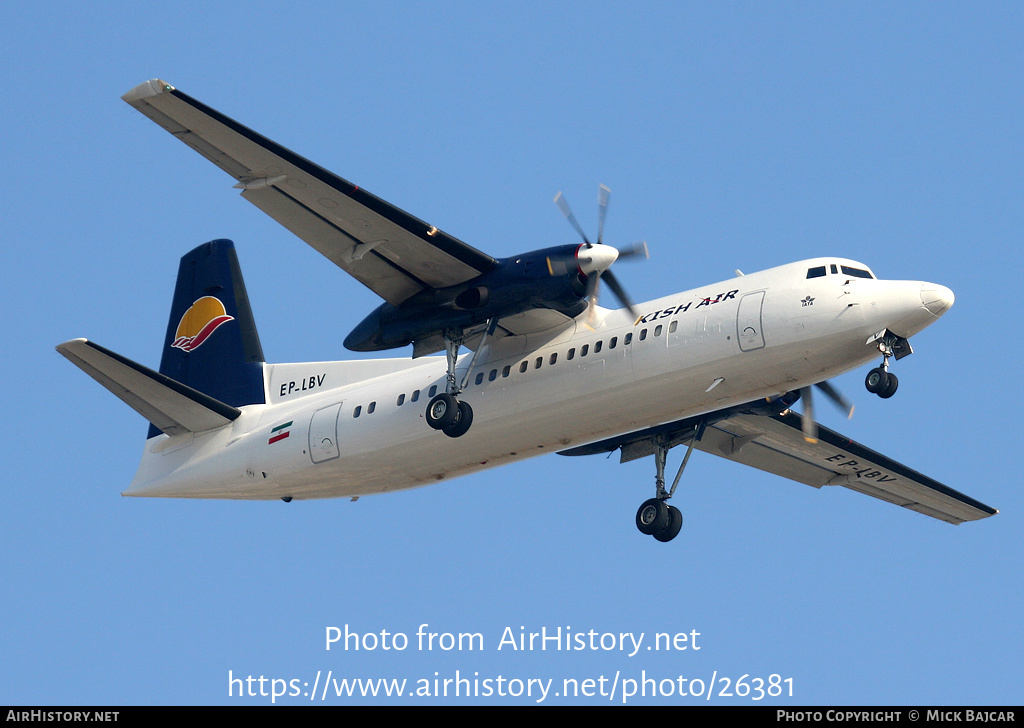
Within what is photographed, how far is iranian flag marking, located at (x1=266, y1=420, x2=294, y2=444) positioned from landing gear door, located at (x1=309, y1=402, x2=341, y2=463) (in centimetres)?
42

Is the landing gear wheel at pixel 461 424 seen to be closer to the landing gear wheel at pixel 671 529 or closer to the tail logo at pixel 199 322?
the landing gear wheel at pixel 671 529

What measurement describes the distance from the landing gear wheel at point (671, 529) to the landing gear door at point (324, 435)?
4.93 m

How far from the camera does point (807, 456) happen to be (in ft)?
72.2

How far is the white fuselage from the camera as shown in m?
16.7

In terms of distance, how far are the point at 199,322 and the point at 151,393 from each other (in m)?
3.21

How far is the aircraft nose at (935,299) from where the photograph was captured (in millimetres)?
16281

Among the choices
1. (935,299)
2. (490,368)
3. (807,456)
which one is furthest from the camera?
(807,456)

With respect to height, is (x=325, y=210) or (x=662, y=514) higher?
(x=325, y=210)

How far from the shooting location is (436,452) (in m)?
19.0

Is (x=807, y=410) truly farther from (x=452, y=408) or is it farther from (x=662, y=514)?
(x=452, y=408)

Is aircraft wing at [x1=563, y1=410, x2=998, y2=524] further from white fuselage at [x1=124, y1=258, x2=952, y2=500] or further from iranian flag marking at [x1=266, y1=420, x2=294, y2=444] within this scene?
iranian flag marking at [x1=266, y1=420, x2=294, y2=444]

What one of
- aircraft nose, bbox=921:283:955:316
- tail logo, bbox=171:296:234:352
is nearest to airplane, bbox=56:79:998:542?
aircraft nose, bbox=921:283:955:316

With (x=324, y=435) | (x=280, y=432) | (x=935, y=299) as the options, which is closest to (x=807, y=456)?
(x=935, y=299)
